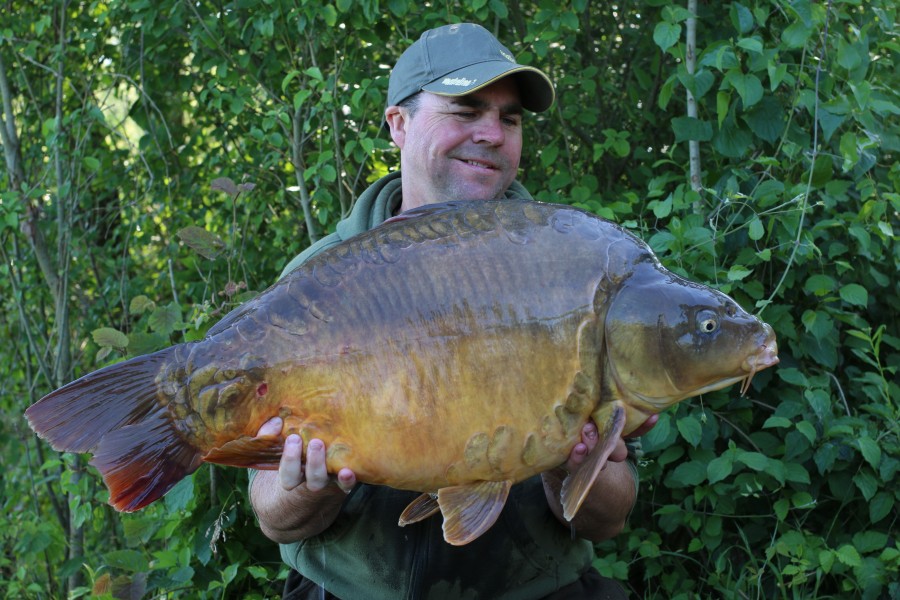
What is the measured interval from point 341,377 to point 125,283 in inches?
97.9

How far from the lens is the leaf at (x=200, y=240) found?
2.63m

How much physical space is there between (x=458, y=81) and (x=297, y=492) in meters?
0.86

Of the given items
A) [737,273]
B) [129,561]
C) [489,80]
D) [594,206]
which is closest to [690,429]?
[737,273]

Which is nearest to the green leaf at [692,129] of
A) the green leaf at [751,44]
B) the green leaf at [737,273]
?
the green leaf at [751,44]

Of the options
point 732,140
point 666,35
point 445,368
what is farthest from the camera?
point 732,140

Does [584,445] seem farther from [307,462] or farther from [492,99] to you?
[492,99]

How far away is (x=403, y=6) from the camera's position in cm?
280

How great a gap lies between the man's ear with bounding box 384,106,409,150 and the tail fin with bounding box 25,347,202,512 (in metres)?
0.93

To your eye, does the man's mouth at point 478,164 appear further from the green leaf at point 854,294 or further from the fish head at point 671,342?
the green leaf at point 854,294

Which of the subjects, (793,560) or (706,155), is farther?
(706,155)

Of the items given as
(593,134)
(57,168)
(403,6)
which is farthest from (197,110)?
(593,134)

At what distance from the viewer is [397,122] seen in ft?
7.18

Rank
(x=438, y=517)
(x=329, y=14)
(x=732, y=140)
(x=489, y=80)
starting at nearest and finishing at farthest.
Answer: (x=438, y=517) < (x=489, y=80) < (x=732, y=140) < (x=329, y=14)

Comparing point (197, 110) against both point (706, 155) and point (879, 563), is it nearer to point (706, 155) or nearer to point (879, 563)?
point (706, 155)
